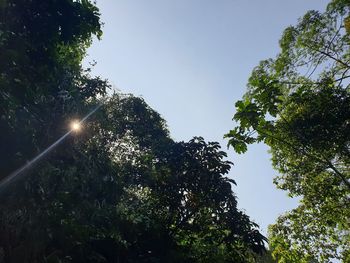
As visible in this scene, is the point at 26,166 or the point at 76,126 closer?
the point at 26,166

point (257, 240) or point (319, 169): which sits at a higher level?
point (319, 169)

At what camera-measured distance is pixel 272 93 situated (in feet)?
18.9

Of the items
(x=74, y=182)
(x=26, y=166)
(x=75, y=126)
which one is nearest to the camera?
(x=26, y=166)

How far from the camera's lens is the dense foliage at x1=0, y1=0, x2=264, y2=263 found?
8.42 metres

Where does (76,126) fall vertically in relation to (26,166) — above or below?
above

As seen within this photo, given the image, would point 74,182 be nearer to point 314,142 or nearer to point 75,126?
point 75,126

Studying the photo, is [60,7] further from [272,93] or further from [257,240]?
[257,240]

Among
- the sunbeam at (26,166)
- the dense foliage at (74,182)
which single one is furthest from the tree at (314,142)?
the sunbeam at (26,166)

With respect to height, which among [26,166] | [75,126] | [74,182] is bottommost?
[26,166]

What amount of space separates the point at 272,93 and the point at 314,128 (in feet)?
20.4

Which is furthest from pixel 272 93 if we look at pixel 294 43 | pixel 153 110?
pixel 153 110

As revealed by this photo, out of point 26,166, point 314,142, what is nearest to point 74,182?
point 26,166

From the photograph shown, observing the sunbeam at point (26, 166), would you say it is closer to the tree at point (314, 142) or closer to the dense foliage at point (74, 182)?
the dense foliage at point (74, 182)

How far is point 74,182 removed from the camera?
1059 cm
